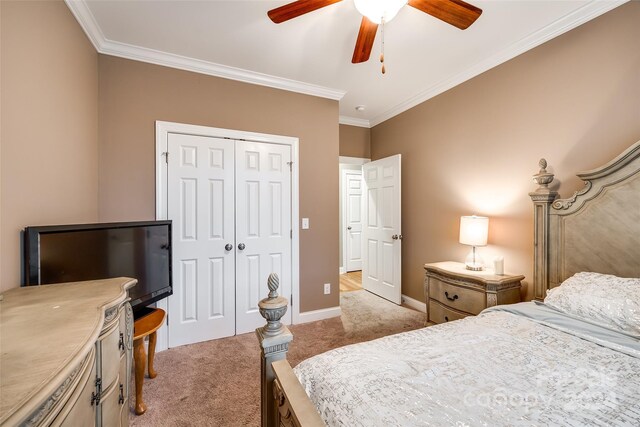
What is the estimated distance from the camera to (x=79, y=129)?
190 cm

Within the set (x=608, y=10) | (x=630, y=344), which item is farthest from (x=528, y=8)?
(x=630, y=344)

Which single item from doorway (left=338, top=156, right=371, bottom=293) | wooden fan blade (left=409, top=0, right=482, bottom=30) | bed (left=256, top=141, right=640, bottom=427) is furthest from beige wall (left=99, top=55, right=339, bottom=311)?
doorway (left=338, top=156, right=371, bottom=293)

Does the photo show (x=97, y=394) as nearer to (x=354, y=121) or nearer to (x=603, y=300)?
(x=603, y=300)

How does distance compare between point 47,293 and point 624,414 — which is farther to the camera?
point 47,293

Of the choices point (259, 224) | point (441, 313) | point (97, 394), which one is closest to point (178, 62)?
point (259, 224)

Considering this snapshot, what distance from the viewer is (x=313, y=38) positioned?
219cm

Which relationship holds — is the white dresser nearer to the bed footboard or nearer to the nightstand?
the bed footboard

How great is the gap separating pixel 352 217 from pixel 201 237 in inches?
144

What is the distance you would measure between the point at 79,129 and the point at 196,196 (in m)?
0.95

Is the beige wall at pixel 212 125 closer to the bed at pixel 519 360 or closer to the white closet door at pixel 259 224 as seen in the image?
the white closet door at pixel 259 224

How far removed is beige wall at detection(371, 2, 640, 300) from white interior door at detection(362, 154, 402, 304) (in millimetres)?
176

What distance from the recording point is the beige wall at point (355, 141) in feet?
13.3

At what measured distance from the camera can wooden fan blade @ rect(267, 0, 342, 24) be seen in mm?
1434

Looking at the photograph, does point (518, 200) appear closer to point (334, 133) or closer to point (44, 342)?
point (334, 133)
